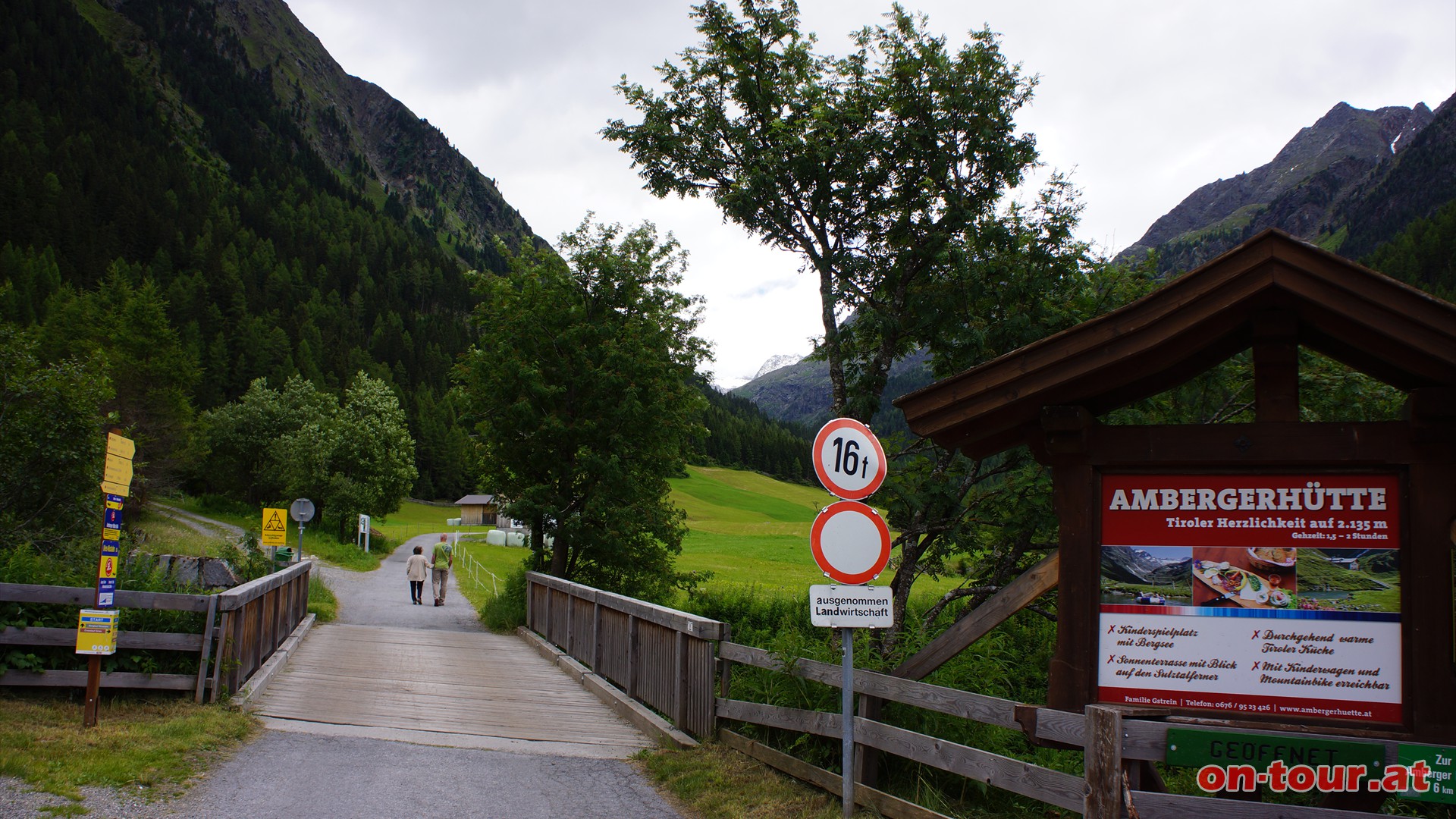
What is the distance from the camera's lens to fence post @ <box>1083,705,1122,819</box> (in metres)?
4.20

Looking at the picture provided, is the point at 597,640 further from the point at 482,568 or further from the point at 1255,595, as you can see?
the point at 482,568

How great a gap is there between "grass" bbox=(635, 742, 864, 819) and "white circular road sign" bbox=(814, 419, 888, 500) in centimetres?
209

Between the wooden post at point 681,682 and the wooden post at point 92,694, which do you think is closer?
the wooden post at point 92,694

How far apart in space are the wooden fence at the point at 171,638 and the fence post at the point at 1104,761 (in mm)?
7624

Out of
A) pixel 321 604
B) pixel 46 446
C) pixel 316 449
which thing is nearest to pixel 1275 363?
pixel 321 604

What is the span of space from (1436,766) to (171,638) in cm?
914

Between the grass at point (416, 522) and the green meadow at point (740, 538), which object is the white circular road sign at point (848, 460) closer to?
the green meadow at point (740, 538)

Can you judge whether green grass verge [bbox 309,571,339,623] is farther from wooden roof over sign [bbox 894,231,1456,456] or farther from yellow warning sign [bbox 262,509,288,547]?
wooden roof over sign [bbox 894,231,1456,456]

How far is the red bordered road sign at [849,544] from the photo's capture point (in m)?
5.63

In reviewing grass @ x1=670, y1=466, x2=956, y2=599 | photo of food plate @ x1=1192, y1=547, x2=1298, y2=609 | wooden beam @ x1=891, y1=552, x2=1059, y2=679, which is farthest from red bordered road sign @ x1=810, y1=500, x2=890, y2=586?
photo of food plate @ x1=1192, y1=547, x2=1298, y2=609

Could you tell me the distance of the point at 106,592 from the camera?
7.51 m

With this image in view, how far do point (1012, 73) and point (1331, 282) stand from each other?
20.9 feet

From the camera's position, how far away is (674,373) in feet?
66.6

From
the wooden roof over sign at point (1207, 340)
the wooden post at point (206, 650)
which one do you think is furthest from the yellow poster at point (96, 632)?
the wooden roof over sign at point (1207, 340)
